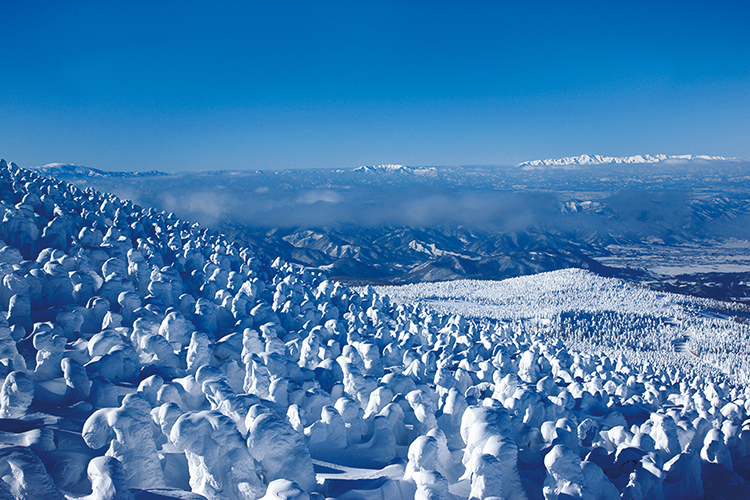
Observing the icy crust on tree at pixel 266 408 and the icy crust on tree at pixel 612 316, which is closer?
the icy crust on tree at pixel 266 408

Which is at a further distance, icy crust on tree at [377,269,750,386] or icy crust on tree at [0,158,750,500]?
icy crust on tree at [377,269,750,386]

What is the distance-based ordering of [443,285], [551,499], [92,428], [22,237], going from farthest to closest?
[443,285] → [22,237] → [551,499] → [92,428]

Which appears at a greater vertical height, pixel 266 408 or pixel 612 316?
pixel 266 408

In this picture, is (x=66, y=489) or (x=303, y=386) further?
(x=303, y=386)

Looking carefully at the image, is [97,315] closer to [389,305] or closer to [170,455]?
[170,455]

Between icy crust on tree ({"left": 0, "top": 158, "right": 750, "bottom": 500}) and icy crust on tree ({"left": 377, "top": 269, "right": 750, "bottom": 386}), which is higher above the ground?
icy crust on tree ({"left": 0, "top": 158, "right": 750, "bottom": 500})

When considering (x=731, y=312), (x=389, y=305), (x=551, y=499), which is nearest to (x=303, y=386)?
(x=551, y=499)

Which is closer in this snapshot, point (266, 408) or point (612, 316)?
point (266, 408)

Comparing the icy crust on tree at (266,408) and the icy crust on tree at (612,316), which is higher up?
the icy crust on tree at (266,408)
